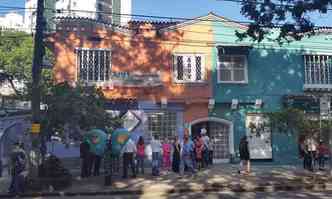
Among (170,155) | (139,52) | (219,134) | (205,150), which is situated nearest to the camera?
(205,150)

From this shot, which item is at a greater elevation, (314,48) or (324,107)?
(314,48)

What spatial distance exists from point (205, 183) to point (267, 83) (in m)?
9.45

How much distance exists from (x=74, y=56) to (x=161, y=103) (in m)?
4.65

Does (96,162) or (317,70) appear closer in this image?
(96,162)

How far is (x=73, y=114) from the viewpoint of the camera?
56.2 feet

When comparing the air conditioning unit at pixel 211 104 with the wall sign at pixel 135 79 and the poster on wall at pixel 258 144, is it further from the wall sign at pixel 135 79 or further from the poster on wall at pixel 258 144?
the wall sign at pixel 135 79

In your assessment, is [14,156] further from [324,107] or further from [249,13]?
[324,107]

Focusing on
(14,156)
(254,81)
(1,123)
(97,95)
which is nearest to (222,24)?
(254,81)

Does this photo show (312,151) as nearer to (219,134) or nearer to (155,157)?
(219,134)

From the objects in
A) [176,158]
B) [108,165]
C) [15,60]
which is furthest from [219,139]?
[15,60]

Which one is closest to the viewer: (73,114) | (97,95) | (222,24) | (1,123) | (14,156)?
(14,156)

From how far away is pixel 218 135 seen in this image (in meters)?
24.9

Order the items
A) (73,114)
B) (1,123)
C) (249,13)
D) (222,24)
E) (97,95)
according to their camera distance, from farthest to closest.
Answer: (222,24)
(1,123)
(97,95)
(73,114)
(249,13)

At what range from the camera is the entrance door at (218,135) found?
2477cm
